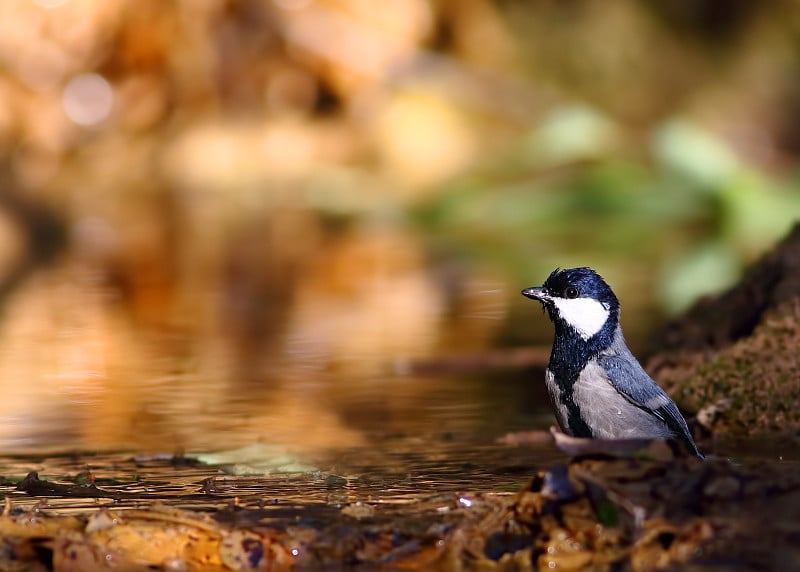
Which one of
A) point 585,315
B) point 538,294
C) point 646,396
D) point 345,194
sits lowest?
point 646,396

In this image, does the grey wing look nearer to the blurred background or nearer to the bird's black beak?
the bird's black beak

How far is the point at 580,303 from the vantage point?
158 inches

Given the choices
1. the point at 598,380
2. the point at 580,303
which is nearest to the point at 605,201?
the point at 580,303

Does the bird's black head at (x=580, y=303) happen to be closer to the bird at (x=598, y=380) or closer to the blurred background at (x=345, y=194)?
the bird at (x=598, y=380)

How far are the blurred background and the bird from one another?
71 centimetres

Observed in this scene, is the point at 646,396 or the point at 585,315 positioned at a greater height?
the point at 585,315

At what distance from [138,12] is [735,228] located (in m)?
6.59

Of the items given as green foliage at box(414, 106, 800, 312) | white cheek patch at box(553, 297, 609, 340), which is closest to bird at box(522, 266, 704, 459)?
white cheek patch at box(553, 297, 609, 340)

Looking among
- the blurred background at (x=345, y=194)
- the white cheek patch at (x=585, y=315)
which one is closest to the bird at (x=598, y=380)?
the white cheek patch at (x=585, y=315)

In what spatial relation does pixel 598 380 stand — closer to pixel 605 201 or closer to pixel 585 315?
pixel 585 315

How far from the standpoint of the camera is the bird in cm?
380

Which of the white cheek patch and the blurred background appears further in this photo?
the blurred background

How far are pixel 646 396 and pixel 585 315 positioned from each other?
12.2 inches

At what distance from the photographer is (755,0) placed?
1414 centimetres
